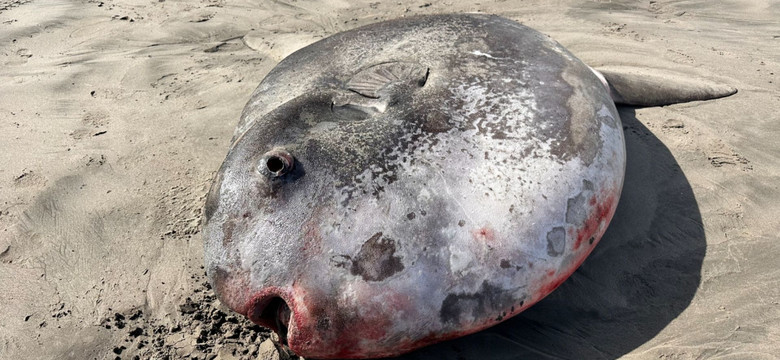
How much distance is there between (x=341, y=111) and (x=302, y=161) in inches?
15.2

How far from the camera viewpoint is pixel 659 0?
15.9ft

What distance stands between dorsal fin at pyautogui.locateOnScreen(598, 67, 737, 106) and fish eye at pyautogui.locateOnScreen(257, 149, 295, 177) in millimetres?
2115

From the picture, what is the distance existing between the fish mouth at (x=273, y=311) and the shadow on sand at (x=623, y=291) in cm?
45

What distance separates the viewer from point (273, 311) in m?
1.74

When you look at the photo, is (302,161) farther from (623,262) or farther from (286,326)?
(623,262)

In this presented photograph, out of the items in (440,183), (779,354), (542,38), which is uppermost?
(542,38)

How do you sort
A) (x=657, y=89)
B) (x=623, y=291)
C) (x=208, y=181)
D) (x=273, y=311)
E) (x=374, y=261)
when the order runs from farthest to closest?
(x=657, y=89) → (x=208, y=181) → (x=623, y=291) → (x=273, y=311) → (x=374, y=261)

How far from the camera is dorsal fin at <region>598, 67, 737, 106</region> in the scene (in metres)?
3.09

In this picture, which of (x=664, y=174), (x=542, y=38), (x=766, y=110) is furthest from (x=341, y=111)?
(x=766, y=110)

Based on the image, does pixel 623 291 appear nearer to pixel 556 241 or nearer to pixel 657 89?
pixel 556 241

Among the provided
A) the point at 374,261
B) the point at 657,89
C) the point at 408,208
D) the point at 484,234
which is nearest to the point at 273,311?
the point at 374,261

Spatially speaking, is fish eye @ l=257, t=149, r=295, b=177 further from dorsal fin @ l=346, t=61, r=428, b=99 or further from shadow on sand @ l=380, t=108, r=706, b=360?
shadow on sand @ l=380, t=108, r=706, b=360

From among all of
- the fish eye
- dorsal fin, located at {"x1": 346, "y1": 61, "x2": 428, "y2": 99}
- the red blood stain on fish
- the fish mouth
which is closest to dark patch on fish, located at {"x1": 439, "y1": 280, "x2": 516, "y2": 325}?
the red blood stain on fish

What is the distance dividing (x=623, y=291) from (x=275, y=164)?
4.71ft
